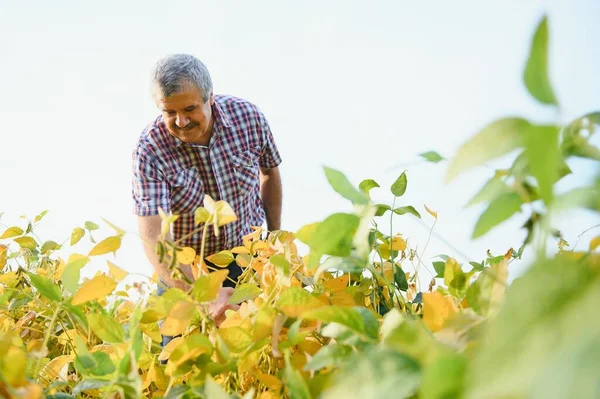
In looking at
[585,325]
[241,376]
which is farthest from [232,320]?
[585,325]

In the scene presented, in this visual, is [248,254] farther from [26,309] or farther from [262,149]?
[262,149]

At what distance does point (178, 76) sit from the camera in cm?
270

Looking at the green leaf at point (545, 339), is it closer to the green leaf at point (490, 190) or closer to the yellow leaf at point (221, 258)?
the green leaf at point (490, 190)

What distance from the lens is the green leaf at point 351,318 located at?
386 millimetres

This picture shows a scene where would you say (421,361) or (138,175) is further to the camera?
(138,175)

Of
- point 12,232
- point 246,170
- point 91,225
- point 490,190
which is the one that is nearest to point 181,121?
point 246,170

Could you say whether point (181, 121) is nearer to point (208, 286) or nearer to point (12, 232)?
point (12, 232)

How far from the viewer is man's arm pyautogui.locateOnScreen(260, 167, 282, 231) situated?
340cm

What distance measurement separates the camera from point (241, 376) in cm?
56

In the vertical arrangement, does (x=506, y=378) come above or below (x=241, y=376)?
above

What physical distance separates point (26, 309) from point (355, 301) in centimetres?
77

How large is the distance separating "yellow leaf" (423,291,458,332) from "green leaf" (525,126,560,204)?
0.69 ft

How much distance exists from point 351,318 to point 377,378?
14 cm

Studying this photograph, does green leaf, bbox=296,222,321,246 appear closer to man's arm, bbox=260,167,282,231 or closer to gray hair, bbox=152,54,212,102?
gray hair, bbox=152,54,212,102
